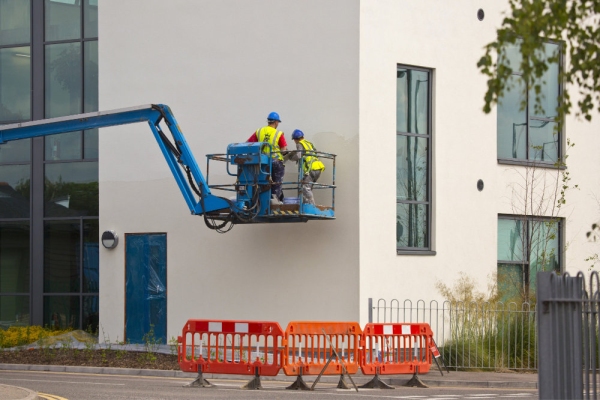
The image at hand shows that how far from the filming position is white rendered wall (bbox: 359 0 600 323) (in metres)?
21.3

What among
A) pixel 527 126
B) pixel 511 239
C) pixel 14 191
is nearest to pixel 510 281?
pixel 511 239

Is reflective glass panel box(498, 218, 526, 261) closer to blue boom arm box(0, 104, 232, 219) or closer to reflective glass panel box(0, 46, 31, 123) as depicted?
blue boom arm box(0, 104, 232, 219)

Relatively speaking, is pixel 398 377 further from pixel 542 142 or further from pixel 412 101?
pixel 542 142

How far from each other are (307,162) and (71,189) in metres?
7.74

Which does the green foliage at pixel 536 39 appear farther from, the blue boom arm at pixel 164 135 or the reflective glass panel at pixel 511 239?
the reflective glass panel at pixel 511 239

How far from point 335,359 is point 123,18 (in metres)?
11.2

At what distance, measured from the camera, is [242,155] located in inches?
792

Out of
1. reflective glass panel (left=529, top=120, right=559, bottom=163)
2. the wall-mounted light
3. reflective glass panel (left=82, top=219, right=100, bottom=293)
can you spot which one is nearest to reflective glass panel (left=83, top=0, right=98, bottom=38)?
reflective glass panel (left=82, top=219, right=100, bottom=293)

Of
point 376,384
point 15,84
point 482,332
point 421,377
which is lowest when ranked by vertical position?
point 421,377

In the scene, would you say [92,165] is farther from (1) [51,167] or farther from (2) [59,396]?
(2) [59,396]

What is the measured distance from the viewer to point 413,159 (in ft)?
73.7

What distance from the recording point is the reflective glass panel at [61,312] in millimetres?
25516

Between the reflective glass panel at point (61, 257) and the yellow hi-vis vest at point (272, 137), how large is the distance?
7099mm

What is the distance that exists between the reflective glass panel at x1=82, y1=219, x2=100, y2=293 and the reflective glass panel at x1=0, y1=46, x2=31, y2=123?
332cm
